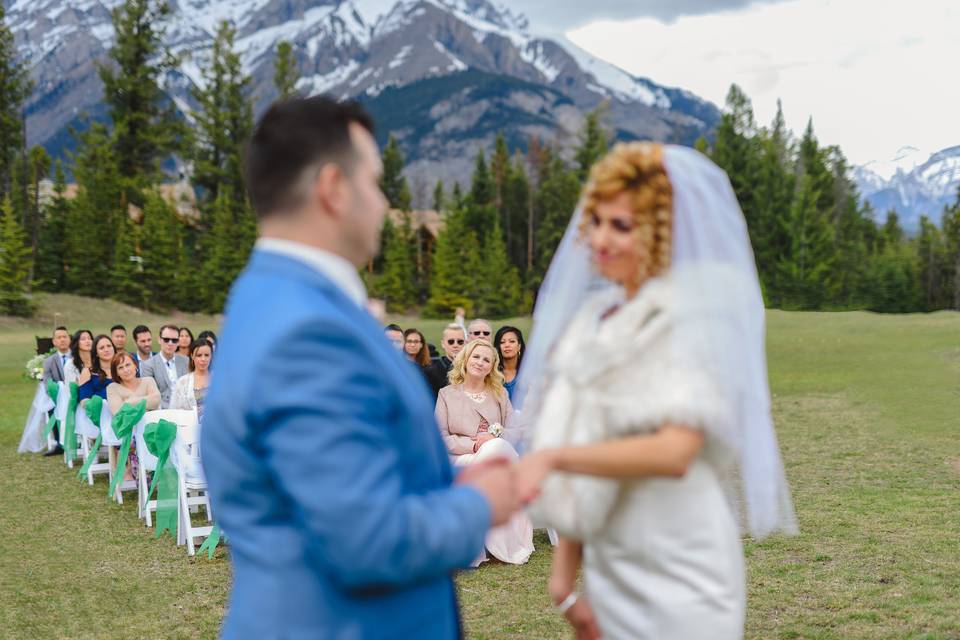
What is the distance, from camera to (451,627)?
1984 millimetres

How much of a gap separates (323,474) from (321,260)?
450 mm

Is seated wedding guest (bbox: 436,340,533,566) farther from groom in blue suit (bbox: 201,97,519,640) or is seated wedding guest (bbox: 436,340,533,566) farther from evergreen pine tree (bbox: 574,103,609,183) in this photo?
evergreen pine tree (bbox: 574,103,609,183)

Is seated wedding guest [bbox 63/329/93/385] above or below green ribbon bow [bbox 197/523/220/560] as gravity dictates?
above

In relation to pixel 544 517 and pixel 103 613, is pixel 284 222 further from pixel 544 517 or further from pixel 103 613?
pixel 103 613

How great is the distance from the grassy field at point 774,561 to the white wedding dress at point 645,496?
12.7 ft

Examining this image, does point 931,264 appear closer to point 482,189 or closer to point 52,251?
point 482,189

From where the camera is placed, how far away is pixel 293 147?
1.75 meters

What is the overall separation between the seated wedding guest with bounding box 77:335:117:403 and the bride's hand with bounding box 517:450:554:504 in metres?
10.5

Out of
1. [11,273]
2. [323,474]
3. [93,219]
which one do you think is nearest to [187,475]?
[323,474]

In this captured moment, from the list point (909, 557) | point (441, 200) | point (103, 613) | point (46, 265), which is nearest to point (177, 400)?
point (103, 613)

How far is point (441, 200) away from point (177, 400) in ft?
249

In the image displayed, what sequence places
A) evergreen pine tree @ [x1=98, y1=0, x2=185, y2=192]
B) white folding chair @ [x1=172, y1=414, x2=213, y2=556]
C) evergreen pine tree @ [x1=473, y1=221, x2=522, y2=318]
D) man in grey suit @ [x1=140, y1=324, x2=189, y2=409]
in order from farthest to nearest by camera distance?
evergreen pine tree @ [x1=473, y1=221, x2=522, y2=318], evergreen pine tree @ [x1=98, y1=0, x2=185, y2=192], man in grey suit @ [x1=140, y1=324, x2=189, y2=409], white folding chair @ [x1=172, y1=414, x2=213, y2=556]

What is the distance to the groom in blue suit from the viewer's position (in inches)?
61.9

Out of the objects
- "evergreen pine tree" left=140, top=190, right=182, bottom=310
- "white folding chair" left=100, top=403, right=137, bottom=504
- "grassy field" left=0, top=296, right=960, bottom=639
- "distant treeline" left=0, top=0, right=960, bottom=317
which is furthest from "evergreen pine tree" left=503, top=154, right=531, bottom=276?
"white folding chair" left=100, top=403, right=137, bottom=504
